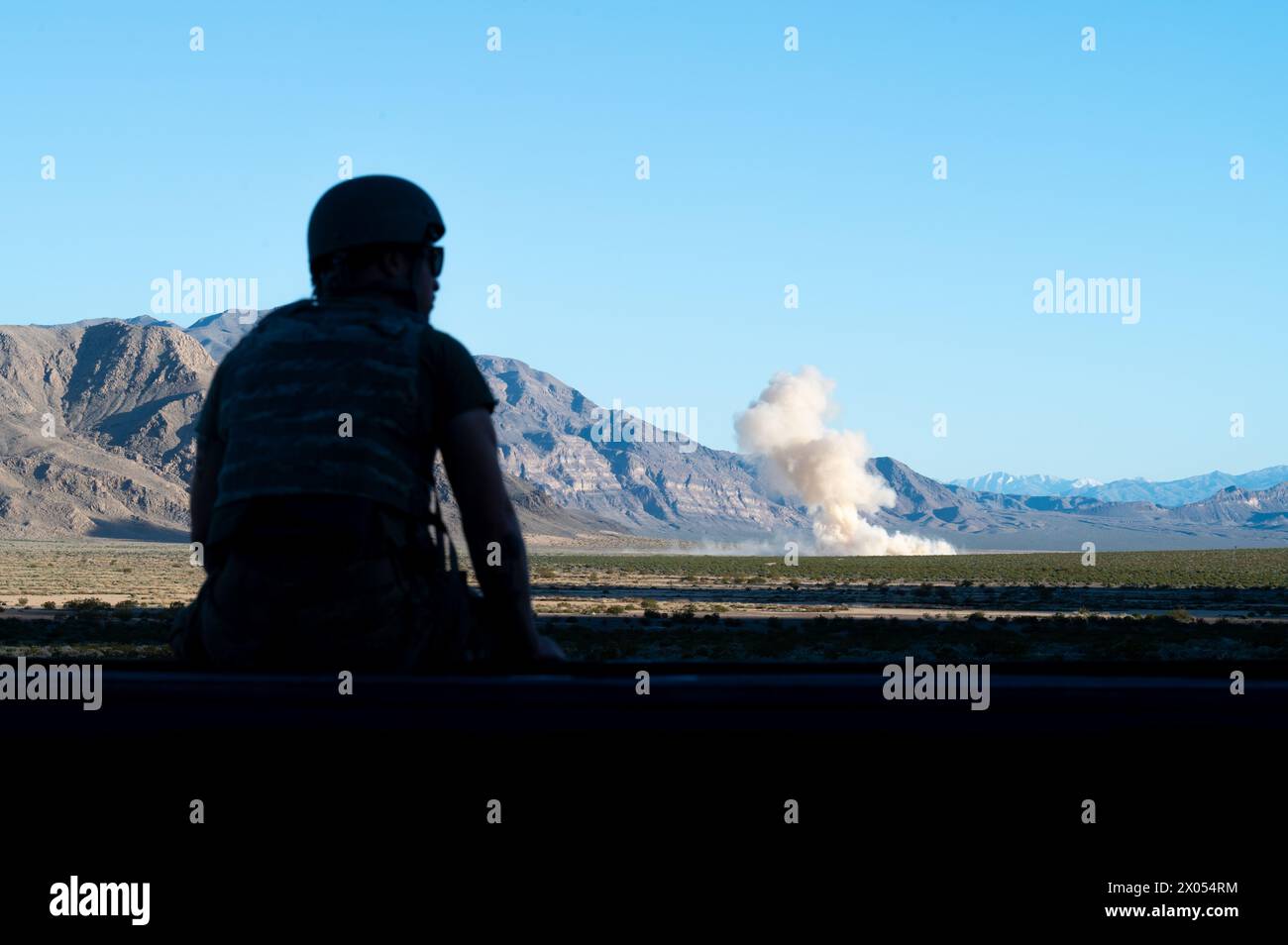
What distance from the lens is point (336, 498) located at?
9.06ft

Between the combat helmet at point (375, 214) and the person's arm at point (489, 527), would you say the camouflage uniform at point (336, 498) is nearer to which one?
the person's arm at point (489, 527)

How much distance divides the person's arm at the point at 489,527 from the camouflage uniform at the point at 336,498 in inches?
2.0

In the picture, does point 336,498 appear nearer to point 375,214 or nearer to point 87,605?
point 375,214

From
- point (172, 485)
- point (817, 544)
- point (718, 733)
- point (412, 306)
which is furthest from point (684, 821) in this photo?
point (172, 485)

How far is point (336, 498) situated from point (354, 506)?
37mm

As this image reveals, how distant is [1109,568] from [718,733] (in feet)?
321

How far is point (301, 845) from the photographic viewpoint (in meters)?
1.99

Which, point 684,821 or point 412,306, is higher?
point 412,306

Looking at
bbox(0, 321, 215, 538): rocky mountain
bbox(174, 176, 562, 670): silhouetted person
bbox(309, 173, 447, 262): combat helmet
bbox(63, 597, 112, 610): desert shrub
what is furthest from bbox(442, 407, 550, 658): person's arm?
bbox(0, 321, 215, 538): rocky mountain

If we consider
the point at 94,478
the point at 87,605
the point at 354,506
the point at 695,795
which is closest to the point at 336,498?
the point at 354,506

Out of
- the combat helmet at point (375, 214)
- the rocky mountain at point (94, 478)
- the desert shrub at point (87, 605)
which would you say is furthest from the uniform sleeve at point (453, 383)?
the rocky mountain at point (94, 478)
